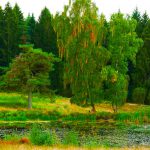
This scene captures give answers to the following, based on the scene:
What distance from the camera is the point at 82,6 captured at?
226 feet

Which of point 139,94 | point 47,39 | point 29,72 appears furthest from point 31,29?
point 29,72

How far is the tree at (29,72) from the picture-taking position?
69938 mm

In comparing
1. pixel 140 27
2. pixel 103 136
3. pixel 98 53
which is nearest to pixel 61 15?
pixel 98 53

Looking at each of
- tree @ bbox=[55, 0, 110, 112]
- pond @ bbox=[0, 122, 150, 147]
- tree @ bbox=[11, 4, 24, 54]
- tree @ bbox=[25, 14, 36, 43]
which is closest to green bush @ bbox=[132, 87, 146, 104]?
tree @ bbox=[55, 0, 110, 112]

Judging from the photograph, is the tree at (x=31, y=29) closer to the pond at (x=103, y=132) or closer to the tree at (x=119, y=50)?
the tree at (x=119, y=50)

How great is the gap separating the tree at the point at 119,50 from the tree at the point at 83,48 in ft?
4.94

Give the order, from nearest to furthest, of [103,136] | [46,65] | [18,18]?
1. [103,136]
2. [46,65]
3. [18,18]

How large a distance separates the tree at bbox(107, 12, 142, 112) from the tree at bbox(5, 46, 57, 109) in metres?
8.76

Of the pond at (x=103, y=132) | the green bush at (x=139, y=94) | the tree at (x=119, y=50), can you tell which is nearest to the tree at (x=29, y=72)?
the tree at (x=119, y=50)

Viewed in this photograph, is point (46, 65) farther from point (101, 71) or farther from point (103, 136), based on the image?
point (103, 136)

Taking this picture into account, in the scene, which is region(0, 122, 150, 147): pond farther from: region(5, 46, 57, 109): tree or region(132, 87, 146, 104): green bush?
region(132, 87, 146, 104): green bush

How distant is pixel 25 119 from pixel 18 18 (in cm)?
4898

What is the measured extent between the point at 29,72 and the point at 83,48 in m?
8.81

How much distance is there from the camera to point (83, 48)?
223 feet
